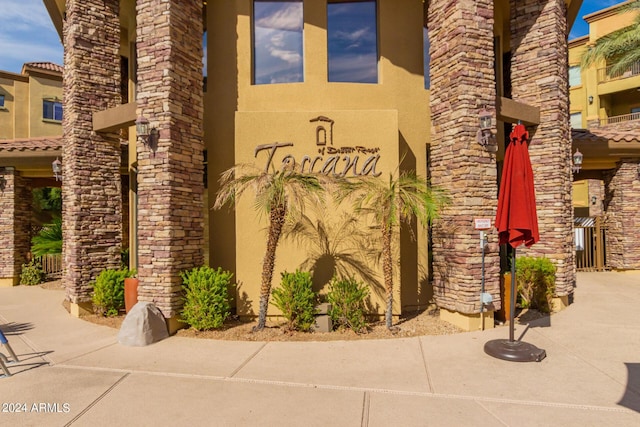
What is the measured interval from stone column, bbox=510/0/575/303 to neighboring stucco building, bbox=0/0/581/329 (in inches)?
1.5

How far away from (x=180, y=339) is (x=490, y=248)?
668 cm

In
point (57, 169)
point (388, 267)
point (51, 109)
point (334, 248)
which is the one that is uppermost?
point (51, 109)

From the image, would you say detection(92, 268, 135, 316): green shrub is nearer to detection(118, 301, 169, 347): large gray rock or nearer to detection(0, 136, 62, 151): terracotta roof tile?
detection(118, 301, 169, 347): large gray rock

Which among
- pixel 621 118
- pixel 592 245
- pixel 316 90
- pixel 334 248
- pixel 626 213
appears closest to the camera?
pixel 334 248

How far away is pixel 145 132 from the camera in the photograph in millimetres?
7473

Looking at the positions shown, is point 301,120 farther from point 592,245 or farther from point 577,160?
point 592,245

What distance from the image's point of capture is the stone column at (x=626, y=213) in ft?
46.1

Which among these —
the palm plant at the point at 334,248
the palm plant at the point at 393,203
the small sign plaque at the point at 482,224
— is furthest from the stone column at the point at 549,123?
the palm plant at the point at 334,248

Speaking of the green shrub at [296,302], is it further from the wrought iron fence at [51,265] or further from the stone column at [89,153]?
the wrought iron fence at [51,265]

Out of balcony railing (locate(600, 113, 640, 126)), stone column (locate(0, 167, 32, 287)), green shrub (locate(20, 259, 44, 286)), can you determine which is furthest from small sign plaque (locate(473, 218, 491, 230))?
balcony railing (locate(600, 113, 640, 126))

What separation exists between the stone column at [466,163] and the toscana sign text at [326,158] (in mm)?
1746

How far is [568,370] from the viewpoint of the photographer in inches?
214

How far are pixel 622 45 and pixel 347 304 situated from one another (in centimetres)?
1413

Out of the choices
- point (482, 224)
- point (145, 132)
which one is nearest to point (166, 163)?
point (145, 132)
